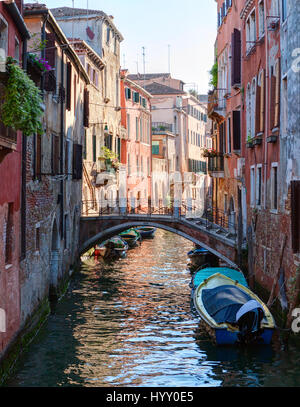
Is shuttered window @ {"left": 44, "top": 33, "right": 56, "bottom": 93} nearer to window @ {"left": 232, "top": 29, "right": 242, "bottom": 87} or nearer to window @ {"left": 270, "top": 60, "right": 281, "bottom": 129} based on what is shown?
window @ {"left": 270, "top": 60, "right": 281, "bottom": 129}

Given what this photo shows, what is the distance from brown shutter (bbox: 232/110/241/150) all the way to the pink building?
47.8ft

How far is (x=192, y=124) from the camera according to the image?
186 ft

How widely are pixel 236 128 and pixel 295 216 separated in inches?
361

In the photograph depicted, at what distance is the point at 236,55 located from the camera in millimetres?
21469

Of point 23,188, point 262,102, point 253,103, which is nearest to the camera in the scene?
point 23,188

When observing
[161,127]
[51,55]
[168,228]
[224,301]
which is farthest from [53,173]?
[161,127]

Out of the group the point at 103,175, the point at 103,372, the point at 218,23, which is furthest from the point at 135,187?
the point at 103,372

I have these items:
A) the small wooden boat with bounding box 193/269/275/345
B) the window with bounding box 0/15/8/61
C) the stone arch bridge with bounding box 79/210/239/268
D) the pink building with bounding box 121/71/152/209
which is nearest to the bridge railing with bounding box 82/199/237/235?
the stone arch bridge with bounding box 79/210/239/268

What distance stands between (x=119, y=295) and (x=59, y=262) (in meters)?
2.49

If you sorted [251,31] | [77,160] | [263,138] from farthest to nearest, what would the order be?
[77,160], [251,31], [263,138]

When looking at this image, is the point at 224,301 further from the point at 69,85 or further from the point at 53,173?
the point at 69,85

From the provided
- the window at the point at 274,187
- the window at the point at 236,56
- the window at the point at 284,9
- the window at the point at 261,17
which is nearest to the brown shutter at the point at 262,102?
the window at the point at 261,17

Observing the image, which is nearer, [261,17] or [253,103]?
[261,17]

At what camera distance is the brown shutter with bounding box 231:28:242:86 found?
2141cm
